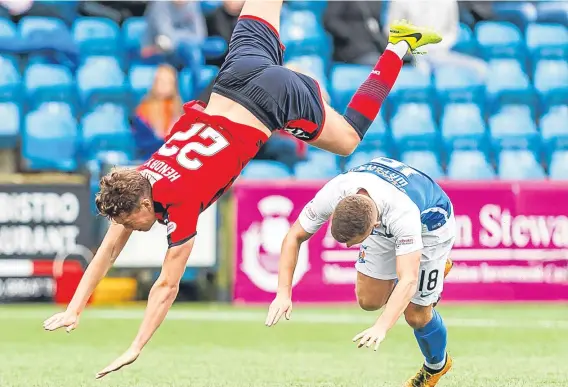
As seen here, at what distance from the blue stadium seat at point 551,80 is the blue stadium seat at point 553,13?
0.83 m

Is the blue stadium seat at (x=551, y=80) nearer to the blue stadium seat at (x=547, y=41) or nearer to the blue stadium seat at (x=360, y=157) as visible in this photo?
the blue stadium seat at (x=547, y=41)

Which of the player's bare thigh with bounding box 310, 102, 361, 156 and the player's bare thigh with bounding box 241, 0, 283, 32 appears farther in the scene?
the player's bare thigh with bounding box 241, 0, 283, 32

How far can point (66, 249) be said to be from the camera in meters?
11.9

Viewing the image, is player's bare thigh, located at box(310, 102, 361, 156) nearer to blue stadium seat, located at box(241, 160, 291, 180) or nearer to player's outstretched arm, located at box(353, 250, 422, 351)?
player's outstretched arm, located at box(353, 250, 422, 351)

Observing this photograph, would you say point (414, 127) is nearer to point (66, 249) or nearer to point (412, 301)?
point (66, 249)

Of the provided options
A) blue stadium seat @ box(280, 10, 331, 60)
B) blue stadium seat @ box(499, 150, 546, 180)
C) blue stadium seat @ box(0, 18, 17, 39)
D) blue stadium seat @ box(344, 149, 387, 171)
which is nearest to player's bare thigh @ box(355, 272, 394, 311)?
blue stadium seat @ box(344, 149, 387, 171)

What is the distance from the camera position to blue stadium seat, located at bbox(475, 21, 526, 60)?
15.4 metres

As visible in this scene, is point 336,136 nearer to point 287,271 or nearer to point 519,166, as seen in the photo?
point 287,271

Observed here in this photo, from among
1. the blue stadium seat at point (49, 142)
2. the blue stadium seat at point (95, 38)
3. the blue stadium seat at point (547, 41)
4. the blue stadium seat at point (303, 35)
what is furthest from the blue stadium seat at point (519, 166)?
the blue stadium seat at point (49, 142)

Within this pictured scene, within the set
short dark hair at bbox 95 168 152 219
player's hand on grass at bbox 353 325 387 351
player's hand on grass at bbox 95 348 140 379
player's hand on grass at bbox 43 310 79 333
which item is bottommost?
player's hand on grass at bbox 95 348 140 379

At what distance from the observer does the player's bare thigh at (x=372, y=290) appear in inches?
271

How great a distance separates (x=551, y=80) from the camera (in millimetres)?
15125

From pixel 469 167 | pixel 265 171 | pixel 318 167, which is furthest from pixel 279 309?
pixel 469 167

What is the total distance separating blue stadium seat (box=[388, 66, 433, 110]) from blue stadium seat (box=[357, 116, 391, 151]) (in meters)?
0.53
